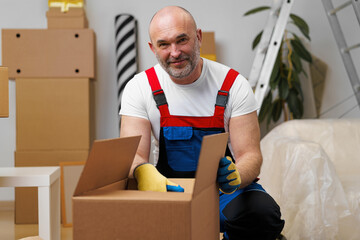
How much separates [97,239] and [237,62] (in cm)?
270

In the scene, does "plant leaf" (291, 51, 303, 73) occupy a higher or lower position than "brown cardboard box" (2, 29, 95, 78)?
lower

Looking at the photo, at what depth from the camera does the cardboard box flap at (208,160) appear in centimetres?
84

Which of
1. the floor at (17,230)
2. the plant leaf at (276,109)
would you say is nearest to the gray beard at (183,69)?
the floor at (17,230)

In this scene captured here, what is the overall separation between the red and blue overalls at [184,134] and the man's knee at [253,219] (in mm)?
106

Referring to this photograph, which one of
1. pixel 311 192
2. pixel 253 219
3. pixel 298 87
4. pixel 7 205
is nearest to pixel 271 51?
pixel 298 87

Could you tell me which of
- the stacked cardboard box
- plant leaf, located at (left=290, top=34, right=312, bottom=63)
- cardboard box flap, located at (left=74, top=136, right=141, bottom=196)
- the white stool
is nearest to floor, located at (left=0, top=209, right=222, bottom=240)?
the stacked cardboard box

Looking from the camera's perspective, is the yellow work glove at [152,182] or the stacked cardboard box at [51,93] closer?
the yellow work glove at [152,182]

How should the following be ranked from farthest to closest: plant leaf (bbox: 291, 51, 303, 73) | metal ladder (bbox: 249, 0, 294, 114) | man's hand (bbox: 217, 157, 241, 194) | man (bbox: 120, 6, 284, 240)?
plant leaf (bbox: 291, 51, 303, 73)
metal ladder (bbox: 249, 0, 294, 114)
man (bbox: 120, 6, 284, 240)
man's hand (bbox: 217, 157, 241, 194)

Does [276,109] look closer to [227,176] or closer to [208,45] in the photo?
[208,45]

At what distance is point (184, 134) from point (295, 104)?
175 centimetres

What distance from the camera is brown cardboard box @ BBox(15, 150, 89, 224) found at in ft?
9.58

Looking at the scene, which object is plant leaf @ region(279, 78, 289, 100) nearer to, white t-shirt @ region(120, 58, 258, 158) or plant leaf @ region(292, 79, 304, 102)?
plant leaf @ region(292, 79, 304, 102)

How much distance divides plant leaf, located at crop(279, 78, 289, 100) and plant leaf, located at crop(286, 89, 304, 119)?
0.06 meters

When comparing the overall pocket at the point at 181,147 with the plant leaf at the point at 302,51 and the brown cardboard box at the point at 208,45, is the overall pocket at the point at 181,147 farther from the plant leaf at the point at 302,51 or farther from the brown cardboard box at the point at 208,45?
the plant leaf at the point at 302,51
